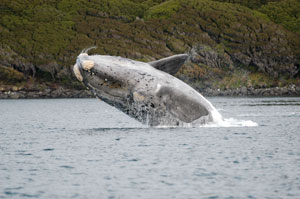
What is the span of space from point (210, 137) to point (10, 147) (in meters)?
10.6

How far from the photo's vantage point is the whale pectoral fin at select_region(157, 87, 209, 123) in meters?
26.2

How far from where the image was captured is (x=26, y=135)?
117ft

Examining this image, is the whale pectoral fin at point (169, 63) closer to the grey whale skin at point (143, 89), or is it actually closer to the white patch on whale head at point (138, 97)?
the grey whale skin at point (143, 89)

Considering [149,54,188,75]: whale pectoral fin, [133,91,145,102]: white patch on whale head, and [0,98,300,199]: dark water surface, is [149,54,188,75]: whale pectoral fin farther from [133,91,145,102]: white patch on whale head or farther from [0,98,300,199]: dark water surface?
[0,98,300,199]: dark water surface

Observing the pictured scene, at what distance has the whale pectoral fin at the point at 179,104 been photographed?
1031 inches

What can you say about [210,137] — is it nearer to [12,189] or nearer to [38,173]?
[38,173]

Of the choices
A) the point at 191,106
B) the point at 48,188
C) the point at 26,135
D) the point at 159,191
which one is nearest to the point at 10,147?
the point at 26,135

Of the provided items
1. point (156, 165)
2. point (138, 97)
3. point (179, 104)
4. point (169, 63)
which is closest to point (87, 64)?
Result: point (138, 97)

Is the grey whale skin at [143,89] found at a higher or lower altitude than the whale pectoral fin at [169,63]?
lower

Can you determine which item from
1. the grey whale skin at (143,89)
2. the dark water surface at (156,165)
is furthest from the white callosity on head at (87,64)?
the dark water surface at (156,165)

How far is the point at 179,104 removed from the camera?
26.2 meters

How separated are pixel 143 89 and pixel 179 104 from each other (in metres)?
1.91

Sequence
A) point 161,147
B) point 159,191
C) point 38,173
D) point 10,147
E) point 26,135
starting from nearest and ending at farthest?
point 159,191 → point 38,173 → point 161,147 → point 10,147 → point 26,135

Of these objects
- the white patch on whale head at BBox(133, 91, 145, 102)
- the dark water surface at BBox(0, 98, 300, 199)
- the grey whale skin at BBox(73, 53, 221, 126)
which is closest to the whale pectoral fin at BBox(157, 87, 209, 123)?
the grey whale skin at BBox(73, 53, 221, 126)
